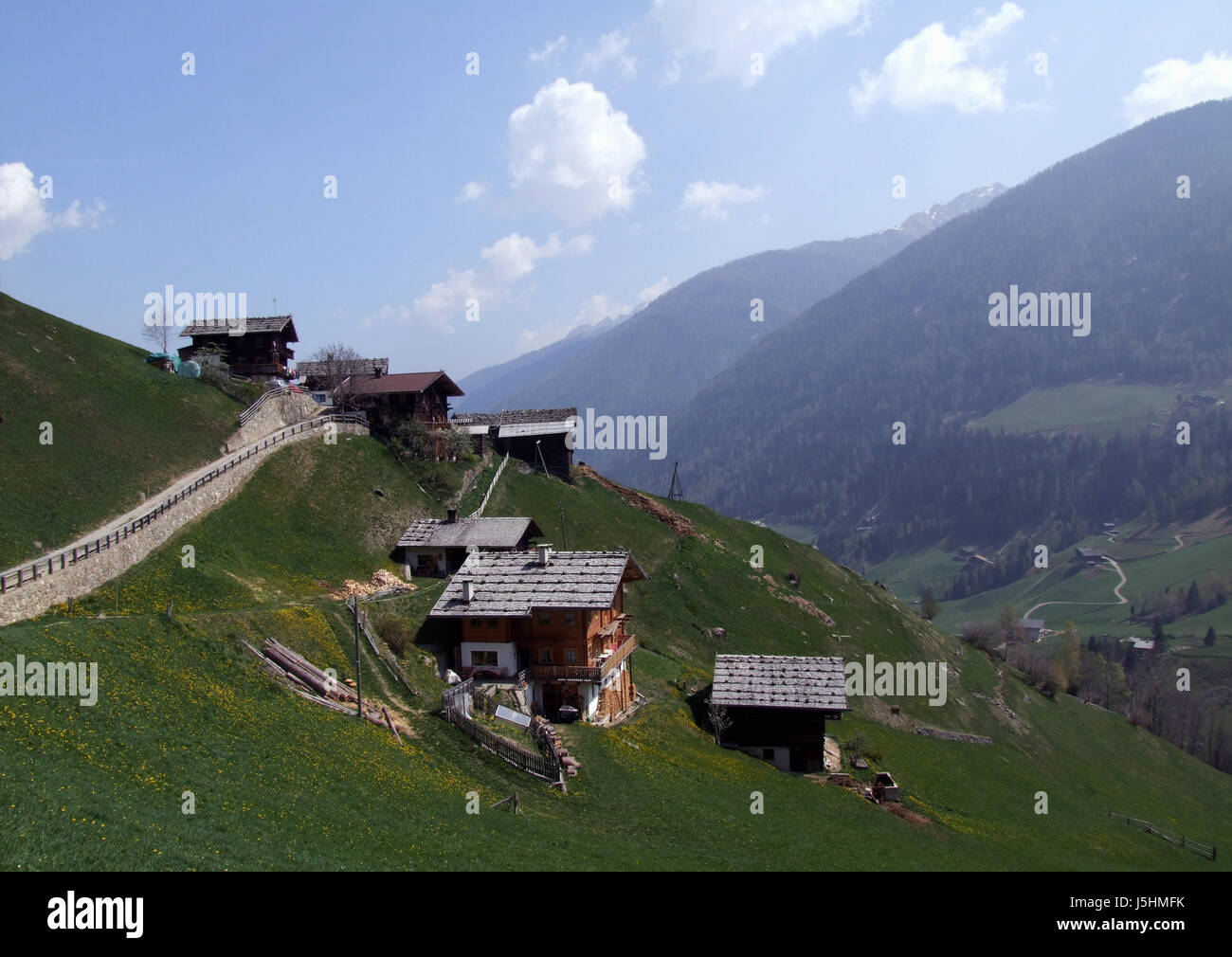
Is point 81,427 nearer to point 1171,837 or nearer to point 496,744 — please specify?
point 496,744

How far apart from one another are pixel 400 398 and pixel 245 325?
20446 mm

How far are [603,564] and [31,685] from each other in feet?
103

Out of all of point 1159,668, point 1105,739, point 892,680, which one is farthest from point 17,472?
point 1159,668

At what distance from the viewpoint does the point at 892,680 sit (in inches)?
3270

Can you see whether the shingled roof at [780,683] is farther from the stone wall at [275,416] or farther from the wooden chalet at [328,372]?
the wooden chalet at [328,372]

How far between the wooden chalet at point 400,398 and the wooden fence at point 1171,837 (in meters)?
70.0

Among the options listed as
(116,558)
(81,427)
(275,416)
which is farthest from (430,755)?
(275,416)

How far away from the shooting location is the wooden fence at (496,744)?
3559 centimetres

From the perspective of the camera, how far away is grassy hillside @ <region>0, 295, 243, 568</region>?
153ft

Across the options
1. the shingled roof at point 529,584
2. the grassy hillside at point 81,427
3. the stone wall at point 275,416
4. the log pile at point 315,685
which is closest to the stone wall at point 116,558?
the grassy hillside at point 81,427

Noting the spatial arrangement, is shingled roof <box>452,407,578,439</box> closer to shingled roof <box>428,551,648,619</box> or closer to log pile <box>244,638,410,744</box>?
shingled roof <box>428,551,648,619</box>

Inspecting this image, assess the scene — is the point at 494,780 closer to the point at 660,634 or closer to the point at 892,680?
the point at 660,634

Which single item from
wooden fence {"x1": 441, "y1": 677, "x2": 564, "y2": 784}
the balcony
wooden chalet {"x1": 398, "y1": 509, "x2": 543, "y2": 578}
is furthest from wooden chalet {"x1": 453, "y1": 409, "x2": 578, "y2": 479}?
wooden fence {"x1": 441, "y1": 677, "x2": 564, "y2": 784}
